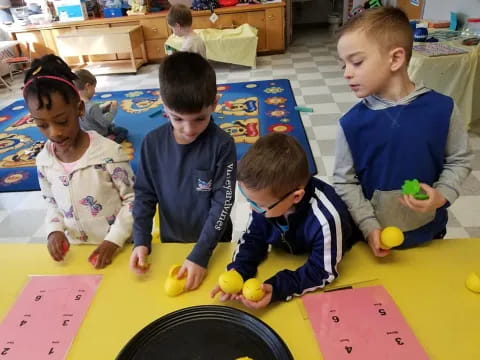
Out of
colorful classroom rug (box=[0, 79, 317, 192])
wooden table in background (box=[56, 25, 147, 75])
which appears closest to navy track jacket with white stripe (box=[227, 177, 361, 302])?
colorful classroom rug (box=[0, 79, 317, 192])

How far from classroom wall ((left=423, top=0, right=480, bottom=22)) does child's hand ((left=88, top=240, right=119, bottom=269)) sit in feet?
9.96

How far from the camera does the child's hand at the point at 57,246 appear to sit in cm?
93

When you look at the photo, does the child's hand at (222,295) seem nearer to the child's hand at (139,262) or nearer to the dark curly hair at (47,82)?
the child's hand at (139,262)

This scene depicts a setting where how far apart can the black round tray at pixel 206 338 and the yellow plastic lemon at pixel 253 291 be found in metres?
0.04

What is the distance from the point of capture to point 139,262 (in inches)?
34.5

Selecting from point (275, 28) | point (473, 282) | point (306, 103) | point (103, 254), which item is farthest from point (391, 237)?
point (275, 28)

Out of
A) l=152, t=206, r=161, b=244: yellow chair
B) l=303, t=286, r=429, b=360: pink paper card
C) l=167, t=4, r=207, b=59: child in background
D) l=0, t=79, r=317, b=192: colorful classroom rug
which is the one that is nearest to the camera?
l=303, t=286, r=429, b=360: pink paper card

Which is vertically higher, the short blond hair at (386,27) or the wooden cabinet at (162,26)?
the short blond hair at (386,27)

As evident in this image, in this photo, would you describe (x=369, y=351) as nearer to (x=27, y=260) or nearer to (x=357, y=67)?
(x=357, y=67)

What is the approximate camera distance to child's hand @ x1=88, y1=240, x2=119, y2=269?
90 cm

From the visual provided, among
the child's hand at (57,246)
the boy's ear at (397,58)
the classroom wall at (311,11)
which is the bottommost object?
the classroom wall at (311,11)

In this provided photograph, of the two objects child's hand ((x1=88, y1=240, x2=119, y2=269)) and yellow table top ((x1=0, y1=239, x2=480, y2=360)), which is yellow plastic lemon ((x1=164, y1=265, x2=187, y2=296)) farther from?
child's hand ((x1=88, y1=240, x2=119, y2=269))

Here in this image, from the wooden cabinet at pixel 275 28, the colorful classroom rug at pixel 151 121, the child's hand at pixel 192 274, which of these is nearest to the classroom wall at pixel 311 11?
the wooden cabinet at pixel 275 28

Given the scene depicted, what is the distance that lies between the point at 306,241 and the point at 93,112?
7.74 feet
